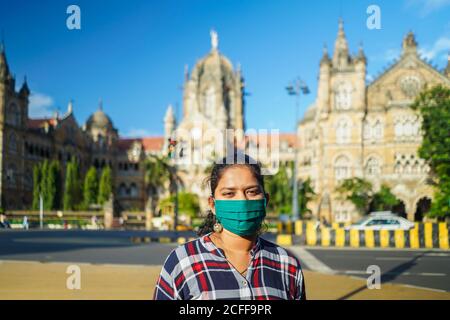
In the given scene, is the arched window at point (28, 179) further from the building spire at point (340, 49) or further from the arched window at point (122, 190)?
the building spire at point (340, 49)

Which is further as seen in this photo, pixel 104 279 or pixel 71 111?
pixel 71 111

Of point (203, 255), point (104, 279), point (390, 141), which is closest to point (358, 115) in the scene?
point (390, 141)

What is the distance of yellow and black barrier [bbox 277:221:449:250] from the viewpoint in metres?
21.1

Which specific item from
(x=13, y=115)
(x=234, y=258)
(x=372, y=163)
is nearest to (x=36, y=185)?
(x=13, y=115)

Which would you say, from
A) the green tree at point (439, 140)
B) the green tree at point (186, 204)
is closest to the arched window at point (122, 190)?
the green tree at point (186, 204)

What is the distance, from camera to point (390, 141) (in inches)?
1976

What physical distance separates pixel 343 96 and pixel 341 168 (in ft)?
23.4

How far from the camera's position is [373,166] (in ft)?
167

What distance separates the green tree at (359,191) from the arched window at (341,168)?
3285mm

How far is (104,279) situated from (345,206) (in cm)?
4210

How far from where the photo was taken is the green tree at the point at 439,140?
29.7 m

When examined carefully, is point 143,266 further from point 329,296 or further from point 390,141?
point 390,141

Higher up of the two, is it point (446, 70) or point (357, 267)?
point (446, 70)

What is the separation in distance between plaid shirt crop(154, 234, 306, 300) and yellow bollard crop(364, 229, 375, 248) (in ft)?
65.9
